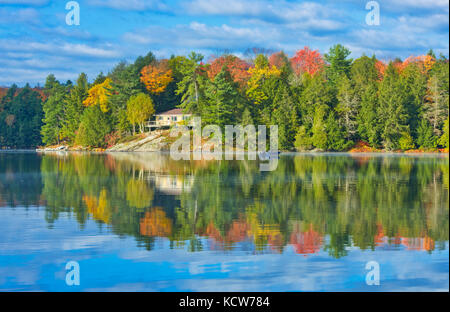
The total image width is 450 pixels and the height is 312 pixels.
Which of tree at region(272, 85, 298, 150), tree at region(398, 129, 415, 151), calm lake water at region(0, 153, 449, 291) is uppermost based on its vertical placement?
tree at region(272, 85, 298, 150)

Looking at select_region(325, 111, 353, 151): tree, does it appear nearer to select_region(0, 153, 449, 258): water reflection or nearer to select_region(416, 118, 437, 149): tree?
select_region(416, 118, 437, 149): tree

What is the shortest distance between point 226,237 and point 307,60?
102 metres

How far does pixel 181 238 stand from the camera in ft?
50.5

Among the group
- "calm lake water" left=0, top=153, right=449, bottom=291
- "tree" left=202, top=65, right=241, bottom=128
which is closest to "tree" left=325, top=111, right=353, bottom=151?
"tree" left=202, top=65, right=241, bottom=128

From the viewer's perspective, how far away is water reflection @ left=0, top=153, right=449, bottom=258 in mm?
15031

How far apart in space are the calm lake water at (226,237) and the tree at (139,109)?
65524 mm

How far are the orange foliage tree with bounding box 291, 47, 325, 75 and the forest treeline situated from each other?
21 centimetres

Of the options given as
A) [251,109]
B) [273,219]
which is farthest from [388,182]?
[251,109]

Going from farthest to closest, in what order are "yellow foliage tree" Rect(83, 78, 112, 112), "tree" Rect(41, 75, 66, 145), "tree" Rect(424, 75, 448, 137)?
"tree" Rect(41, 75, 66, 145) < "yellow foliage tree" Rect(83, 78, 112, 112) < "tree" Rect(424, 75, 448, 137)

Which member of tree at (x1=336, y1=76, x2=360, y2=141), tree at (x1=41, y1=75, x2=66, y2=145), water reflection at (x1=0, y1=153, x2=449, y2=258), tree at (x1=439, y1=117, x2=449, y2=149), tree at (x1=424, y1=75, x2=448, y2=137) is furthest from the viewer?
tree at (x1=41, y1=75, x2=66, y2=145)

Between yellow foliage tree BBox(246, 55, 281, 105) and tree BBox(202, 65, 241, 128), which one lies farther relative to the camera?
yellow foliage tree BBox(246, 55, 281, 105)

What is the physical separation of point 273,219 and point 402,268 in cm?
674

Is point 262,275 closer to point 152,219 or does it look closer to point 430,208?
point 152,219

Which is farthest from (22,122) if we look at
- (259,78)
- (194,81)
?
(259,78)
